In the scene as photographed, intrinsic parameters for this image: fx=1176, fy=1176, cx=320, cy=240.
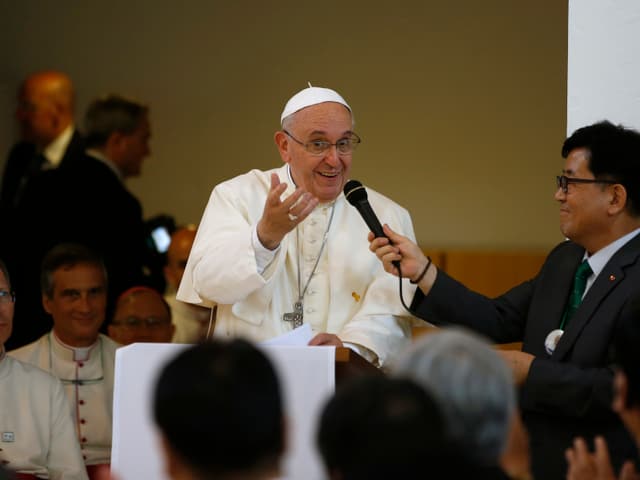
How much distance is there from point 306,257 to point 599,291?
1298 millimetres

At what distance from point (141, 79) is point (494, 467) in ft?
24.4

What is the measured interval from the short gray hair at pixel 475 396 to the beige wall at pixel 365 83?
20.7 feet

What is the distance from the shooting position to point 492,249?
861 centimetres

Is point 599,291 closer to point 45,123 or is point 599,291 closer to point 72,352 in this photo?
point 72,352

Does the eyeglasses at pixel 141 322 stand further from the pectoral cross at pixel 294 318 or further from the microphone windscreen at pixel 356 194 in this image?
the microphone windscreen at pixel 356 194

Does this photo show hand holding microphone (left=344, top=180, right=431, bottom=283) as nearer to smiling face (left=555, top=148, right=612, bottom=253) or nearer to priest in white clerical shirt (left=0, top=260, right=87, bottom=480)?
smiling face (left=555, top=148, right=612, bottom=253)

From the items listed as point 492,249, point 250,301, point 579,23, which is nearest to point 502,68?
point 492,249

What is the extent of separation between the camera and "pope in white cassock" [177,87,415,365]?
4348 mm

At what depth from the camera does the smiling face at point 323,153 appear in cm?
452

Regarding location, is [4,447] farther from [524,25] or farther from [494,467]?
[524,25]

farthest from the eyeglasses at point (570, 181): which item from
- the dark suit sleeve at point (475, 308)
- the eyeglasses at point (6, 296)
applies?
the eyeglasses at point (6, 296)

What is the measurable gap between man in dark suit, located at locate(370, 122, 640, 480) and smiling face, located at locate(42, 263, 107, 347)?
7.15 feet

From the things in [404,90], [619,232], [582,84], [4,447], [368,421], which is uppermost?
[404,90]

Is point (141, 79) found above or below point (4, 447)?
above
